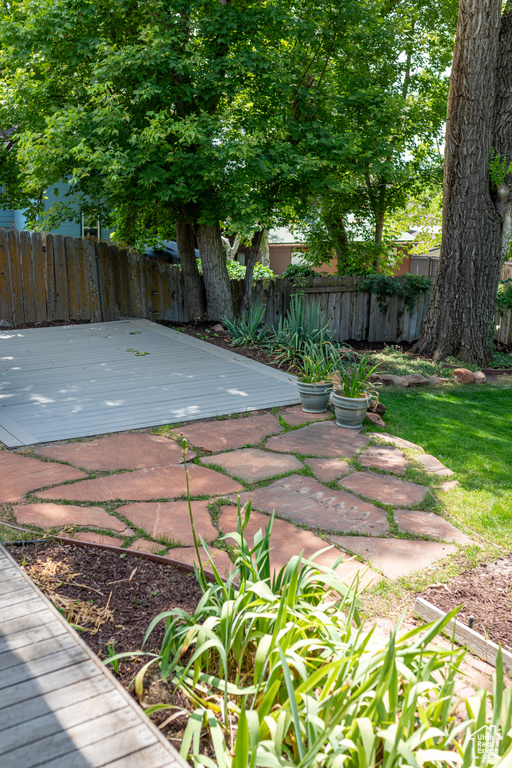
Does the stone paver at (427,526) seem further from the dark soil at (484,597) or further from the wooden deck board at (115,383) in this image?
the wooden deck board at (115,383)

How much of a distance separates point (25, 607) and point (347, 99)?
31.8ft

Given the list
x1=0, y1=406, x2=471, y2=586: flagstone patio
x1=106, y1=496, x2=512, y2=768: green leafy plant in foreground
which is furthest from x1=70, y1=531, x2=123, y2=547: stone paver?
x1=106, y1=496, x2=512, y2=768: green leafy plant in foreground

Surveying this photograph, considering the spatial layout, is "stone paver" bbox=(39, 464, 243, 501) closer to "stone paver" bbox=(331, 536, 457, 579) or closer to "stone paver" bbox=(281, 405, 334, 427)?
"stone paver" bbox=(331, 536, 457, 579)

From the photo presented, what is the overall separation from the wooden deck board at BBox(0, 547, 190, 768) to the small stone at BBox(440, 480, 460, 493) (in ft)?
8.95

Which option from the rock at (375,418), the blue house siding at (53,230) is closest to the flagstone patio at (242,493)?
the rock at (375,418)

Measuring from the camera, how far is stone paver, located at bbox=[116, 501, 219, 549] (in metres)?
3.20

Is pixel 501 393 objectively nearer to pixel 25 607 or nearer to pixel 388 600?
pixel 388 600

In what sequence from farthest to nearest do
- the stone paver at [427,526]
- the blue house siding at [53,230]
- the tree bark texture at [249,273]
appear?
the blue house siding at [53,230] → the tree bark texture at [249,273] → the stone paver at [427,526]

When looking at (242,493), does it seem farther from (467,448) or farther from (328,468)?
(467,448)

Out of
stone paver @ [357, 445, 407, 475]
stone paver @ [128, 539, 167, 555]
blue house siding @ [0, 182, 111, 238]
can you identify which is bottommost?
stone paver @ [357, 445, 407, 475]

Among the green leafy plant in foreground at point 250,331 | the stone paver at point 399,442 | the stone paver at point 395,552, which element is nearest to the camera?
the stone paver at point 395,552

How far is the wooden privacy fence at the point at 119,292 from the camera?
9352mm

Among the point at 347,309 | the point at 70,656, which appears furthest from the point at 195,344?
the point at 70,656

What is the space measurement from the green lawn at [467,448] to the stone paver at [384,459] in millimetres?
348
